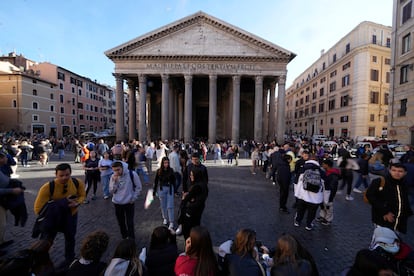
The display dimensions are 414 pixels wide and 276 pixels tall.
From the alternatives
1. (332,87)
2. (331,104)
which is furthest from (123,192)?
(332,87)

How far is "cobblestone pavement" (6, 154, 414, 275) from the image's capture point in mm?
3876

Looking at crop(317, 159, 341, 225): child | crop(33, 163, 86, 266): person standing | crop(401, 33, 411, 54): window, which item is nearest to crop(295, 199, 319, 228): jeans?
crop(317, 159, 341, 225): child

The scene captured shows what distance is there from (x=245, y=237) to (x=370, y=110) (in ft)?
127

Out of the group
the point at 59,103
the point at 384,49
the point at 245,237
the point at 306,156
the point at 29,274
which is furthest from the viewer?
the point at 59,103

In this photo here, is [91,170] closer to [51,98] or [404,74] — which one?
[404,74]

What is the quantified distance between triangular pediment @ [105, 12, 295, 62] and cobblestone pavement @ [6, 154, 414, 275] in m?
19.7

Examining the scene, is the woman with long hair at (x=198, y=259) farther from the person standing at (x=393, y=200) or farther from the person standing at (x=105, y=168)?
the person standing at (x=105, y=168)

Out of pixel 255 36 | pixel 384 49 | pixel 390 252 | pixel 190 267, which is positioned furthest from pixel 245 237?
pixel 384 49

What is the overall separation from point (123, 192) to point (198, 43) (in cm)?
2343

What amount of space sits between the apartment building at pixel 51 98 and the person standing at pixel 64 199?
42471 millimetres

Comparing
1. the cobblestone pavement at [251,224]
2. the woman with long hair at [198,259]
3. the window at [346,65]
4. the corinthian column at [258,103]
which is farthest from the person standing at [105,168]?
the window at [346,65]

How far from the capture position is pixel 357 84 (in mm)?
31078

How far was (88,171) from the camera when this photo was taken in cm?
641

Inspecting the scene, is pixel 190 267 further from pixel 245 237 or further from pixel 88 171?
pixel 88 171
